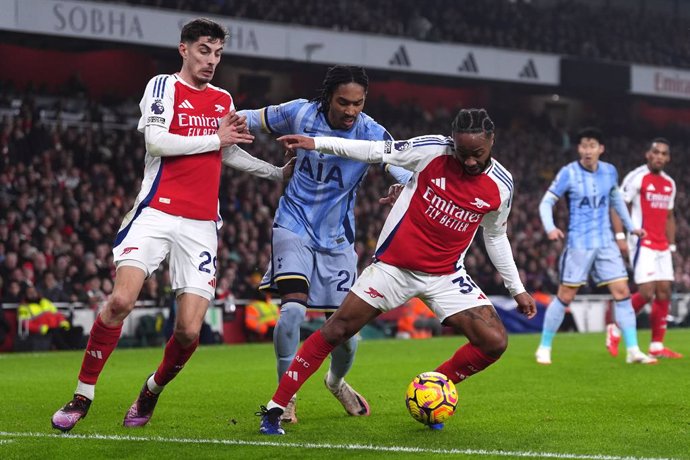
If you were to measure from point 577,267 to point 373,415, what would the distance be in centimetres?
548

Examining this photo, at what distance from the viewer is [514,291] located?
7.07m

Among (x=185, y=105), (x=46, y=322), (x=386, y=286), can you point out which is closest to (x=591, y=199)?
(x=386, y=286)

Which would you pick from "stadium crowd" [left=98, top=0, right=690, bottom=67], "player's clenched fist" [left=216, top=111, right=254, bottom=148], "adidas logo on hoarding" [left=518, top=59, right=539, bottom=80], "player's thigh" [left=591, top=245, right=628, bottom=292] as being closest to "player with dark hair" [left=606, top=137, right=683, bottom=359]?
"player's thigh" [left=591, top=245, right=628, bottom=292]

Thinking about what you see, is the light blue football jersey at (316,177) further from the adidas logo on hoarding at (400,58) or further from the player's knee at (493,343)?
the adidas logo on hoarding at (400,58)

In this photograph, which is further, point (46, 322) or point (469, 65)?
point (469, 65)

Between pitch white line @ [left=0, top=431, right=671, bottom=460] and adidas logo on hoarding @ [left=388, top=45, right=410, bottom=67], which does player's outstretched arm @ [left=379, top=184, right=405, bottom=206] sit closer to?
pitch white line @ [left=0, top=431, right=671, bottom=460]

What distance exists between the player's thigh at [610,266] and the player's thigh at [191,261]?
678cm

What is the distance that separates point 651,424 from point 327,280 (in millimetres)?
2303

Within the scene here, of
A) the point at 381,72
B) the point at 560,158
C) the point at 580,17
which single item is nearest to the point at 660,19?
the point at 580,17

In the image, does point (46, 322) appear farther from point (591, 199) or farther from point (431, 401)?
point (431, 401)

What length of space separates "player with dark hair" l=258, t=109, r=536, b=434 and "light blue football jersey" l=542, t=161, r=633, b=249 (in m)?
5.89

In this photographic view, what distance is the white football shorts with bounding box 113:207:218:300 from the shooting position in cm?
666

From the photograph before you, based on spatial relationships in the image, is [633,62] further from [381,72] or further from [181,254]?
[181,254]

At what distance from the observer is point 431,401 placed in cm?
671
